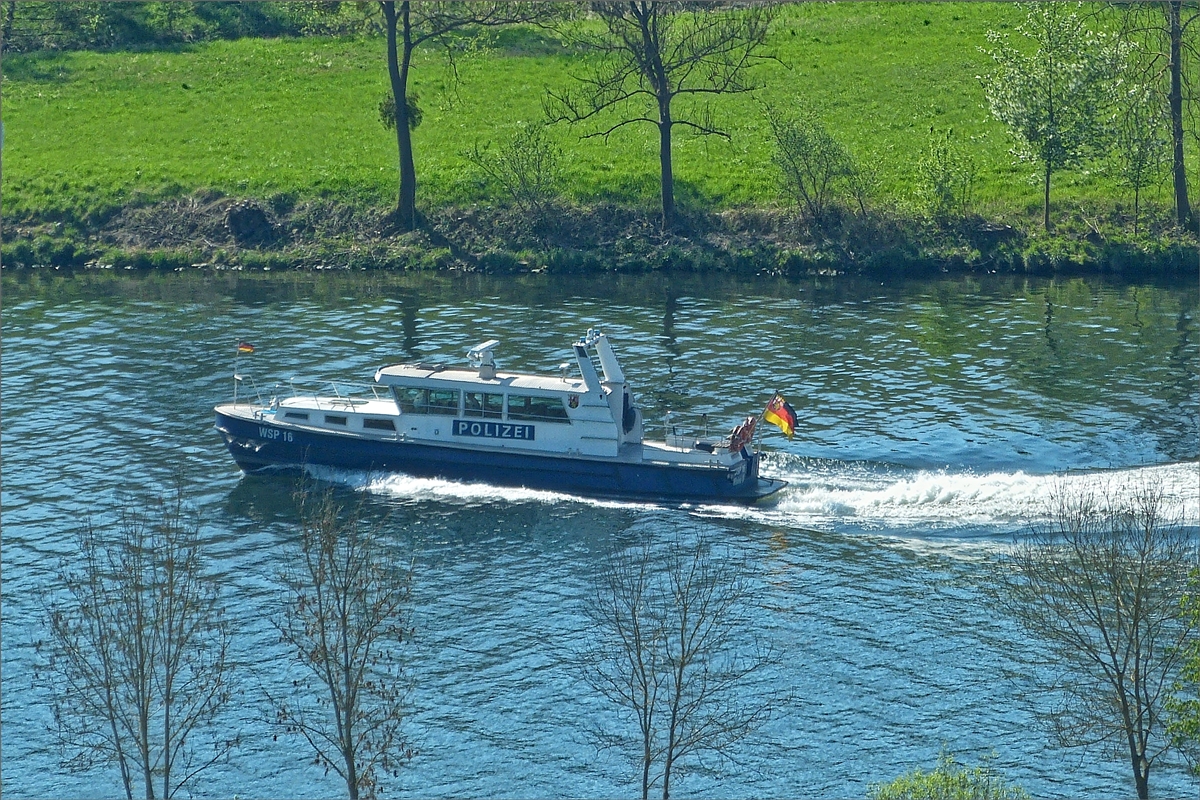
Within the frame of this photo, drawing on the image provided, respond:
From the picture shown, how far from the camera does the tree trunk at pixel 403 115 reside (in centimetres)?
8144

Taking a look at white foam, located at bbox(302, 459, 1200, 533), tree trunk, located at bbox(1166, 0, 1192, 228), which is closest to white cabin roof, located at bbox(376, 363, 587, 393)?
white foam, located at bbox(302, 459, 1200, 533)

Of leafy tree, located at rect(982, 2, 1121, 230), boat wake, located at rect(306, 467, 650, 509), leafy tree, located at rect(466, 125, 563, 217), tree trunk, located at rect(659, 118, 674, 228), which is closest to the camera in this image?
boat wake, located at rect(306, 467, 650, 509)

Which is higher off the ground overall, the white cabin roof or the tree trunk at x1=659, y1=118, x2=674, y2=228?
the tree trunk at x1=659, y1=118, x2=674, y2=228

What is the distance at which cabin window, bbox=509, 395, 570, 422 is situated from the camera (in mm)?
48938

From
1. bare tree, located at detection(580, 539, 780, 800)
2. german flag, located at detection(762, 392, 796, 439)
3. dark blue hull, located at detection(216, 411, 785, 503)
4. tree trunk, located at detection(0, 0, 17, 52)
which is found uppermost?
tree trunk, located at detection(0, 0, 17, 52)

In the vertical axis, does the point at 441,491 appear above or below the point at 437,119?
below

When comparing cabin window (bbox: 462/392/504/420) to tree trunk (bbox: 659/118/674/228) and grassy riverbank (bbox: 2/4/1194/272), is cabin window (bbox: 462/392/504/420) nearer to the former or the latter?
grassy riverbank (bbox: 2/4/1194/272)

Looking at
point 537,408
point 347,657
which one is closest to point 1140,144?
point 537,408

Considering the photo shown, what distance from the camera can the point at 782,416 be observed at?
47125 millimetres

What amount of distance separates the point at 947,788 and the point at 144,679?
14486 mm

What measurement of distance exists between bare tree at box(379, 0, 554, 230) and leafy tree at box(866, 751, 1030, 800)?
57580 mm

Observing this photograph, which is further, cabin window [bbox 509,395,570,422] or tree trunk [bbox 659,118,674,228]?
tree trunk [bbox 659,118,674,228]

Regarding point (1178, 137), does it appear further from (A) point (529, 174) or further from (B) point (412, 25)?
(B) point (412, 25)

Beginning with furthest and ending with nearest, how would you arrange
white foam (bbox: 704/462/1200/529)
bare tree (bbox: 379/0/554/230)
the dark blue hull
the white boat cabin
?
bare tree (bbox: 379/0/554/230) → the white boat cabin → the dark blue hull → white foam (bbox: 704/462/1200/529)
